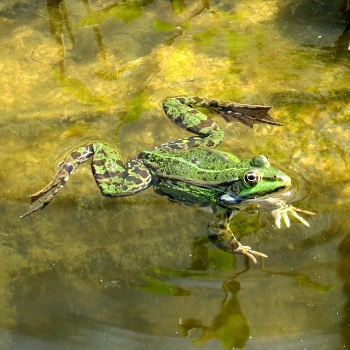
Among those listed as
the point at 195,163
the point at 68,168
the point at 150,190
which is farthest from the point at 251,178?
the point at 68,168

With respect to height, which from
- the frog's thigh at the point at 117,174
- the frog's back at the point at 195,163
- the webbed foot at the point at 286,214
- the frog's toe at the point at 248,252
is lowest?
the frog's toe at the point at 248,252

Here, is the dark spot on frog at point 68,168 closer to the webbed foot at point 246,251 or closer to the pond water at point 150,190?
the pond water at point 150,190

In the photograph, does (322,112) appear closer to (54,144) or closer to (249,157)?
(249,157)

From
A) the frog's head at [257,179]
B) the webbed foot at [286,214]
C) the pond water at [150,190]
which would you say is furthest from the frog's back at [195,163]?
the webbed foot at [286,214]

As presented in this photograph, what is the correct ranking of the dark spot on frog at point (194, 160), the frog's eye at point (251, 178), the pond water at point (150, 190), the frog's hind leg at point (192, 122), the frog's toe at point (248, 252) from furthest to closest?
the frog's hind leg at point (192, 122) < the dark spot on frog at point (194, 160) < the frog's eye at point (251, 178) < the frog's toe at point (248, 252) < the pond water at point (150, 190)

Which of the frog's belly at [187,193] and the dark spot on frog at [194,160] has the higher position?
the dark spot on frog at [194,160]

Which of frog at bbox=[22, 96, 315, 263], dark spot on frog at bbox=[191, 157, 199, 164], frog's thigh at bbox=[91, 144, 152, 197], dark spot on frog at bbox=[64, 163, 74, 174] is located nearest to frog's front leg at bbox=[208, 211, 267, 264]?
frog at bbox=[22, 96, 315, 263]

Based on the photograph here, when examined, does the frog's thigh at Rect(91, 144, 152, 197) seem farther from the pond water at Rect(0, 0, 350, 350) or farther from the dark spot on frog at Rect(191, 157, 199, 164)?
the dark spot on frog at Rect(191, 157, 199, 164)

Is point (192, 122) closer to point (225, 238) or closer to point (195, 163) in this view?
point (195, 163)
